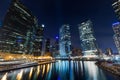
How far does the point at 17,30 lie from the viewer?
5285 inches

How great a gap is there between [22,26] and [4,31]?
101 ft

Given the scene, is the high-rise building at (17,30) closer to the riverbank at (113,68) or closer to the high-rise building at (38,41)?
the high-rise building at (38,41)

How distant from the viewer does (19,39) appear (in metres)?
139

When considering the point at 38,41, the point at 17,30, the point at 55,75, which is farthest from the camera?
the point at 38,41

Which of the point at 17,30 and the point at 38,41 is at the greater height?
the point at 17,30

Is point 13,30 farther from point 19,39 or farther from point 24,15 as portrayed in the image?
point 24,15

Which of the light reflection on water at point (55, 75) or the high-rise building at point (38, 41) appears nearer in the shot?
the light reflection on water at point (55, 75)

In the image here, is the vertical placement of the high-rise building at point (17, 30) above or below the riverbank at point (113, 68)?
above

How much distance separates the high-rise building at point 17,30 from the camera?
11811 cm

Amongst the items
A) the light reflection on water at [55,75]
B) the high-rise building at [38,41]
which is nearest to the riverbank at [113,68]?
the light reflection on water at [55,75]

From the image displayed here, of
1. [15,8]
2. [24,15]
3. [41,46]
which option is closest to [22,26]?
[24,15]

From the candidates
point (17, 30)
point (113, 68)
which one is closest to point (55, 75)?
point (113, 68)

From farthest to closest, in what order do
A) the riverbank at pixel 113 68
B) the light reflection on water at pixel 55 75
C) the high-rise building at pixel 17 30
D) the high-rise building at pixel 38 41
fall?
1. the high-rise building at pixel 38 41
2. the high-rise building at pixel 17 30
3. the riverbank at pixel 113 68
4. the light reflection on water at pixel 55 75

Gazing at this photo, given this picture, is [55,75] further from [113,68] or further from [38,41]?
[38,41]
